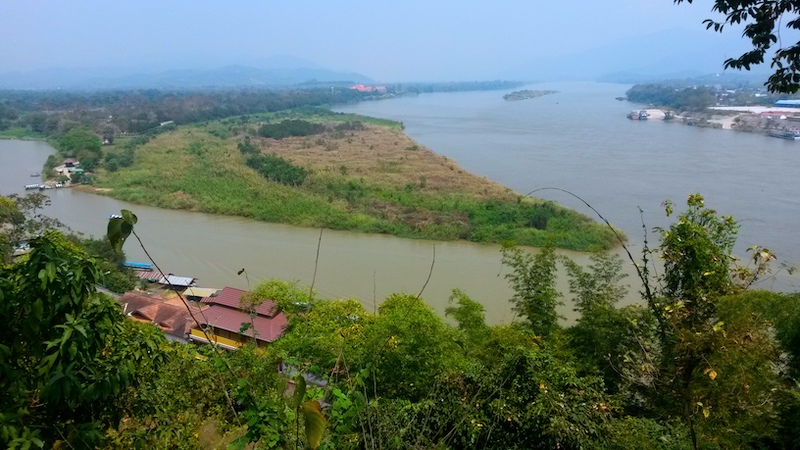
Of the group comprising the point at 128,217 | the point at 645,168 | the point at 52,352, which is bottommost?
the point at 645,168

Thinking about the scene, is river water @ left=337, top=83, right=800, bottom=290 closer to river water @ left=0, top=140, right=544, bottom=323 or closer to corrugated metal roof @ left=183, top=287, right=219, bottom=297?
river water @ left=0, top=140, right=544, bottom=323

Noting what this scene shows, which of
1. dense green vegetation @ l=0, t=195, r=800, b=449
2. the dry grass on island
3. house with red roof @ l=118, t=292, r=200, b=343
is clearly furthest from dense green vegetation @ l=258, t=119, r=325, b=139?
dense green vegetation @ l=0, t=195, r=800, b=449

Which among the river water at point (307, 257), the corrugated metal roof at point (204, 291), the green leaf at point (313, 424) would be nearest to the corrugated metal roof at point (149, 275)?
the river water at point (307, 257)

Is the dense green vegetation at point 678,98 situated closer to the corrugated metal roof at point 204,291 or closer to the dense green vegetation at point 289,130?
the dense green vegetation at point 289,130

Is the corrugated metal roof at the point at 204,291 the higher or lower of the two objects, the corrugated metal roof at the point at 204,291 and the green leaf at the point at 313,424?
the lower

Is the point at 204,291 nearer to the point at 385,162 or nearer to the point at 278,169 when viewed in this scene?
the point at 278,169

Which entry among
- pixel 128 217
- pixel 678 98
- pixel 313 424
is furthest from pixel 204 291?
pixel 678 98
